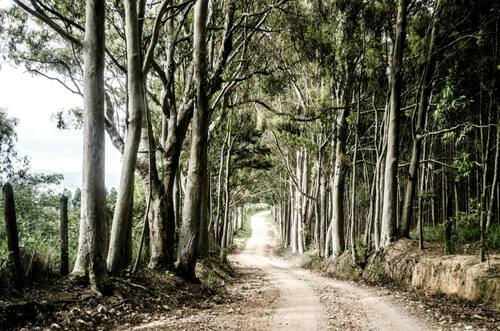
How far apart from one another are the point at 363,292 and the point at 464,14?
9.37 metres

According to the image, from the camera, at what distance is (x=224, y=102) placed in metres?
→ 16.9

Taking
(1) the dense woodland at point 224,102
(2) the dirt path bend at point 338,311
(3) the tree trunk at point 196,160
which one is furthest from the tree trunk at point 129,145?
(2) the dirt path bend at point 338,311

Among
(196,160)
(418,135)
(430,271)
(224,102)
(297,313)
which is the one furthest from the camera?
(224,102)

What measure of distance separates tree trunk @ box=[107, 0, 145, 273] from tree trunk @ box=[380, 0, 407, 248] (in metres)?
8.99

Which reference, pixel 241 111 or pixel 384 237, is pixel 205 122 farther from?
pixel 241 111

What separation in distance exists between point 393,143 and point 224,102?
6.75 metres

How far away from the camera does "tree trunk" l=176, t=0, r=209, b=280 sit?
10719 millimetres

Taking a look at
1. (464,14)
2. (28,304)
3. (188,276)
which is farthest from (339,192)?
(28,304)

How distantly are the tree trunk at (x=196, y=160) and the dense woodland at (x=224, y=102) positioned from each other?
36mm

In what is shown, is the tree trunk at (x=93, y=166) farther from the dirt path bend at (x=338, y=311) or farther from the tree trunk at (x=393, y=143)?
the tree trunk at (x=393, y=143)

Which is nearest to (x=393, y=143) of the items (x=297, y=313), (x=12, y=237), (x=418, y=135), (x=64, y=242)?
(x=418, y=135)

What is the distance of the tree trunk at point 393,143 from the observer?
13.8 metres

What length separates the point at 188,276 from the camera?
35.1 feet

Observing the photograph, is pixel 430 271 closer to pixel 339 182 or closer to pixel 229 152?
pixel 339 182
